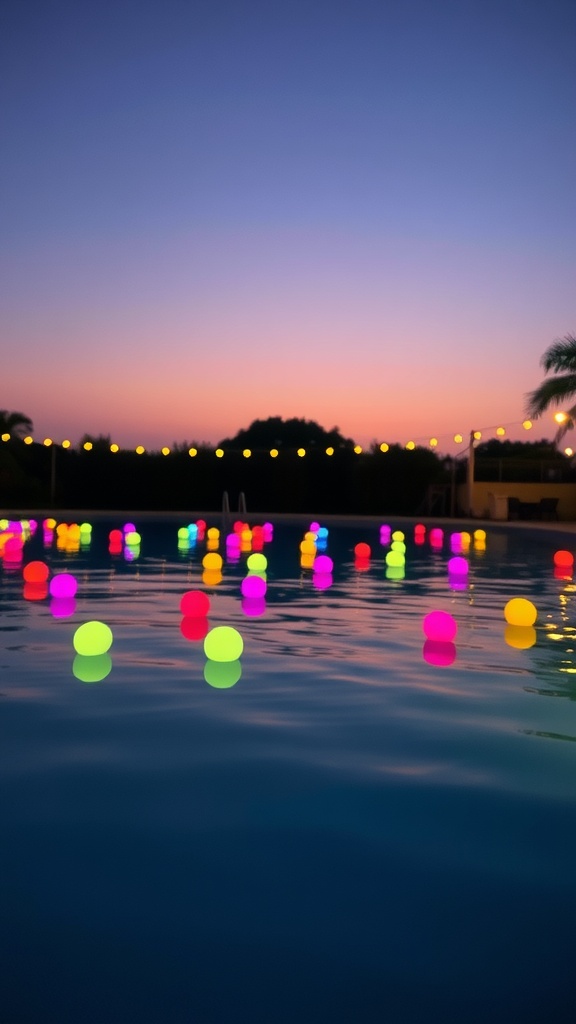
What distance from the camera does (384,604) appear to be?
418 inches

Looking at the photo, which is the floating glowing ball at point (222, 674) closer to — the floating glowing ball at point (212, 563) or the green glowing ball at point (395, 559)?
the floating glowing ball at point (212, 563)

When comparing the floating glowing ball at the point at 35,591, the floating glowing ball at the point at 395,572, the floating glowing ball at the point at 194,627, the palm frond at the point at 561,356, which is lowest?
the floating glowing ball at the point at 194,627

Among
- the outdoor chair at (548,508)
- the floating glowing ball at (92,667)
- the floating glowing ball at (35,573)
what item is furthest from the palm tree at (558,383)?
the floating glowing ball at (92,667)

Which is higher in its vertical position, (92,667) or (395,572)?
(395,572)

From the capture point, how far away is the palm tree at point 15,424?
114 feet

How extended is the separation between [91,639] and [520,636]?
3.48m

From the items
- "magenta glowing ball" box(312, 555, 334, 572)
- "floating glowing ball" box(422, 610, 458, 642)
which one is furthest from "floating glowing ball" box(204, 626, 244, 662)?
"magenta glowing ball" box(312, 555, 334, 572)

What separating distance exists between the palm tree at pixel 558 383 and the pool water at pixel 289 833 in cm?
1743

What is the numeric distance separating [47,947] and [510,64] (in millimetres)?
17015

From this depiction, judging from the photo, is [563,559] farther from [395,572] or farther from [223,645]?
[223,645]

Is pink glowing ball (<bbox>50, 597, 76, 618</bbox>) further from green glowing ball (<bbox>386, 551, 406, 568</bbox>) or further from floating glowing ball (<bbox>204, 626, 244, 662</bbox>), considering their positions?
green glowing ball (<bbox>386, 551, 406, 568</bbox>)

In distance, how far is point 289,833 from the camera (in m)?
3.68

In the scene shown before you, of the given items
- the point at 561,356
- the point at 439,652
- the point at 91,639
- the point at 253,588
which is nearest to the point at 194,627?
the point at 91,639

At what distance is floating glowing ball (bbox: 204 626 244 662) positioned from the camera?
6891 millimetres
